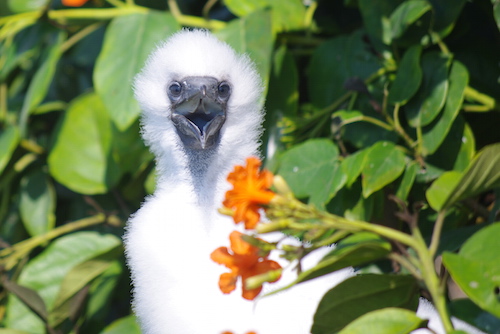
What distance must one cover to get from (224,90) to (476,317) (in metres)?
1.06

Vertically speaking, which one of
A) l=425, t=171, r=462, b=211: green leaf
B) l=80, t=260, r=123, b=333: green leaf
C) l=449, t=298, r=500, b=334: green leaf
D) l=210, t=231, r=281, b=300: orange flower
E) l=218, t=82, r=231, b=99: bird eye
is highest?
l=210, t=231, r=281, b=300: orange flower

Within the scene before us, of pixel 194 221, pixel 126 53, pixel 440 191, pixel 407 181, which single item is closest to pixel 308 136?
pixel 407 181

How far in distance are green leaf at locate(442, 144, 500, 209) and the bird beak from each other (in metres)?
0.89

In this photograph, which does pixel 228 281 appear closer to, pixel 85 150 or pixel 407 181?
pixel 407 181

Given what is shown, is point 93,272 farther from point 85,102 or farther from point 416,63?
point 416,63

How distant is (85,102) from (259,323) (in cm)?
141

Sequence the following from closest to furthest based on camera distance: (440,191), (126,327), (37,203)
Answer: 1. (440,191)
2. (126,327)
3. (37,203)

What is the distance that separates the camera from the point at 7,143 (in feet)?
8.65

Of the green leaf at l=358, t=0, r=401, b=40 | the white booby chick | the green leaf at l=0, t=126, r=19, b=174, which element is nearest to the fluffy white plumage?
the white booby chick

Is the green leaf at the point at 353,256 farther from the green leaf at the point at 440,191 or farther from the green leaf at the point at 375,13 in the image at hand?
the green leaf at the point at 375,13

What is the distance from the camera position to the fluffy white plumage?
1688mm

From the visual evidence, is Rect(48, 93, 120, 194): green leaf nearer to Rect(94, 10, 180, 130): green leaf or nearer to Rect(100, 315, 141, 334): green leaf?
Rect(94, 10, 180, 130): green leaf

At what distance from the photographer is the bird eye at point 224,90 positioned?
1960 millimetres

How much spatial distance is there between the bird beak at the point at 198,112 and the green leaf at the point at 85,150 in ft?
2.45
